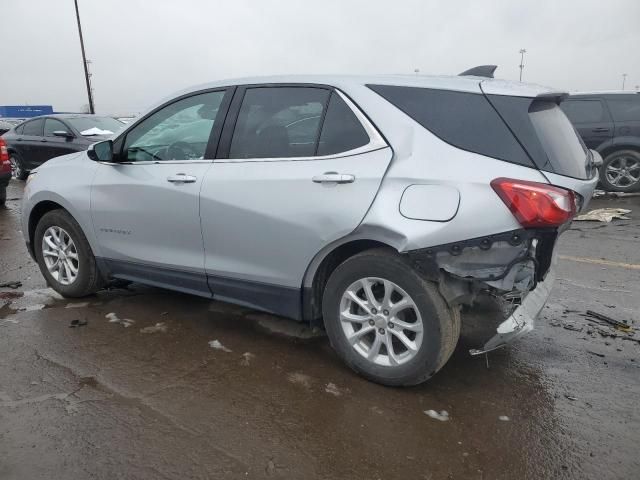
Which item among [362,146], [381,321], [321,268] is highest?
[362,146]

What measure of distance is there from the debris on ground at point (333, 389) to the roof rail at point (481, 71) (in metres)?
2.13

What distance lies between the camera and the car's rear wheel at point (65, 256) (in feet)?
14.3

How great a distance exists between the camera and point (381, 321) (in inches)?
118

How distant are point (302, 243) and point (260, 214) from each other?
34 cm

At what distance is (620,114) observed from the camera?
10.0 meters

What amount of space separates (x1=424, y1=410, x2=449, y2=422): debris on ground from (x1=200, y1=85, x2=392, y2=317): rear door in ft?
3.25

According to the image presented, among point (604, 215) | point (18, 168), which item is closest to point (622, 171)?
point (604, 215)

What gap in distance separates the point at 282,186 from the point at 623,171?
9183 millimetres

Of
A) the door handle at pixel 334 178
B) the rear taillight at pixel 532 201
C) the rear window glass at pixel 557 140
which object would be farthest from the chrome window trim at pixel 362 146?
the rear window glass at pixel 557 140

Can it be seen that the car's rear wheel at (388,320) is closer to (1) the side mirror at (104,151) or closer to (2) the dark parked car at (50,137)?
(1) the side mirror at (104,151)

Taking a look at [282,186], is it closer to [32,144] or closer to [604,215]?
[604,215]

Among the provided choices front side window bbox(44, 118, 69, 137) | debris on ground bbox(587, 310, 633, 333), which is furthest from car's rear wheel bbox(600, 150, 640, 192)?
front side window bbox(44, 118, 69, 137)

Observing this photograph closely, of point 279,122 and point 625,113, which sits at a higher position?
point 279,122

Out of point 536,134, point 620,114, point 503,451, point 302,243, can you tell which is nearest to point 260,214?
point 302,243
